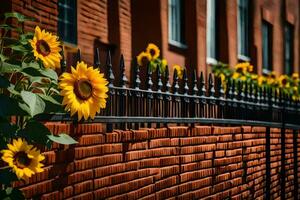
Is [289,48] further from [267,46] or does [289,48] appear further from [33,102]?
[33,102]

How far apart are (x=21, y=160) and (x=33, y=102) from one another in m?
0.31

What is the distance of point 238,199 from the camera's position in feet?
24.2

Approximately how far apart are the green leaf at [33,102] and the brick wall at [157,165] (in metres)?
0.58

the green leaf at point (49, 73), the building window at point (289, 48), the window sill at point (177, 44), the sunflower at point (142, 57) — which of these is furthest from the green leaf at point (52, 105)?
the building window at point (289, 48)

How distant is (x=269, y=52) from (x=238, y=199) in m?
14.3

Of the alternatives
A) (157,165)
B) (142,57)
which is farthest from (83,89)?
(142,57)

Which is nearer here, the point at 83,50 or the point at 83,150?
the point at 83,150

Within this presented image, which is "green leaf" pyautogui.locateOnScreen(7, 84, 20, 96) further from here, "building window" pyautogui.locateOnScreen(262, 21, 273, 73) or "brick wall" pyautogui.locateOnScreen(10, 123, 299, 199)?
"building window" pyautogui.locateOnScreen(262, 21, 273, 73)

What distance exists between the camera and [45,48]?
12.4ft

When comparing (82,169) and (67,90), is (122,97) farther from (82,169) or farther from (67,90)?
(67,90)

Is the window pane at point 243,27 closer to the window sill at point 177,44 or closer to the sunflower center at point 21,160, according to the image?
the window sill at point 177,44

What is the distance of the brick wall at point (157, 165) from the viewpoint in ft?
14.8

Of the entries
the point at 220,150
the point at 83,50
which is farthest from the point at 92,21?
the point at 220,150

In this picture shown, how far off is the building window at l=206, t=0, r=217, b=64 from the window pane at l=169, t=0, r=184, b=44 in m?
1.83
